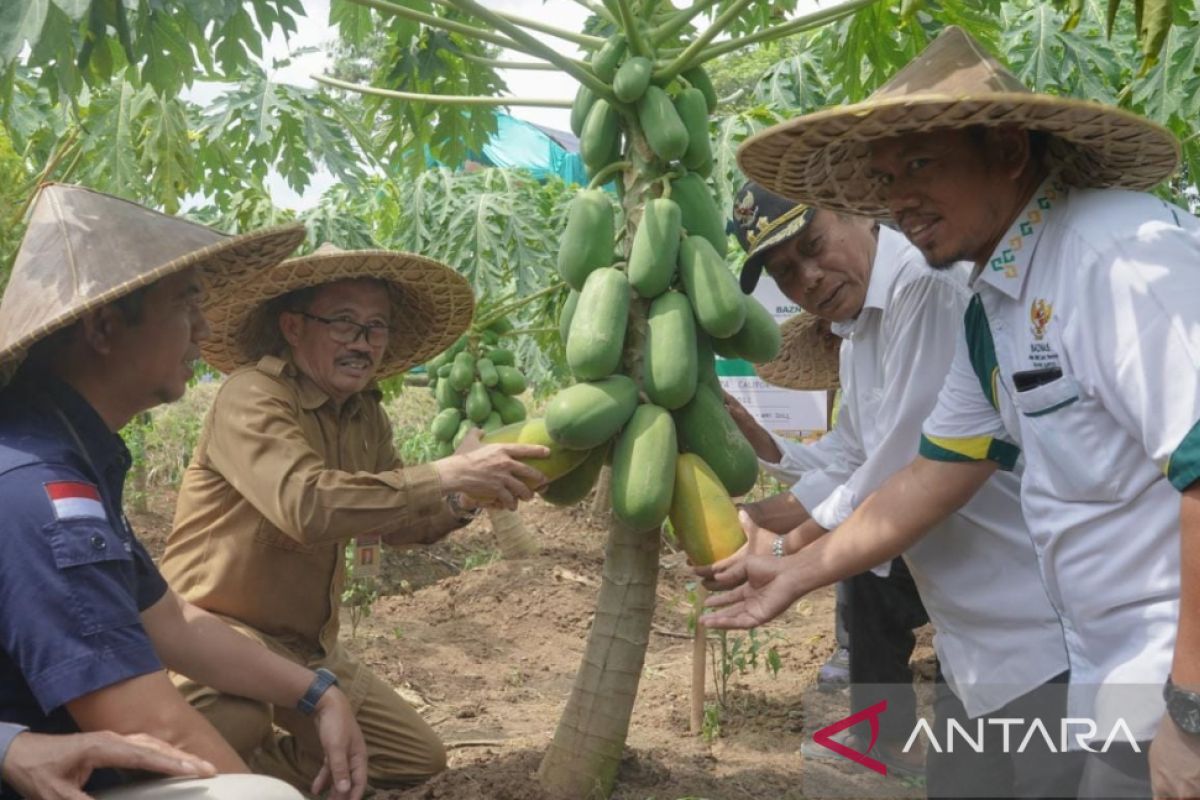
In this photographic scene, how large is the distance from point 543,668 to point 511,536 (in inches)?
63.0

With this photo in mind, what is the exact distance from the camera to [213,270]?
276 centimetres

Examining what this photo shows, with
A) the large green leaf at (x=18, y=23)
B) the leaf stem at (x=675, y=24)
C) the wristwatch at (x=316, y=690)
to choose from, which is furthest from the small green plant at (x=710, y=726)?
the large green leaf at (x=18, y=23)

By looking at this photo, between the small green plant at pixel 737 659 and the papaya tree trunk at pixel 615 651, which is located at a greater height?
the papaya tree trunk at pixel 615 651

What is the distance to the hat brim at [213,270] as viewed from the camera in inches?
87.3

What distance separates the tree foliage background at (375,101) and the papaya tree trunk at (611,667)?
4.62 ft

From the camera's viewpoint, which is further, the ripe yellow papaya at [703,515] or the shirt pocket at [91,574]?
the ripe yellow papaya at [703,515]

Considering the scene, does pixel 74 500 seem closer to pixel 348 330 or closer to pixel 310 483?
pixel 310 483

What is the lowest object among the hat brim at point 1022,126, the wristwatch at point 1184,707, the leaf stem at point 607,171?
the wristwatch at point 1184,707

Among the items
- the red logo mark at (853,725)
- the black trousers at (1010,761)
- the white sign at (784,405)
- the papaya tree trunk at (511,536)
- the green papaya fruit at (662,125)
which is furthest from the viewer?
the papaya tree trunk at (511,536)

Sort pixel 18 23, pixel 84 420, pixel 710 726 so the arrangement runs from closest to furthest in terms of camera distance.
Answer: pixel 18 23
pixel 84 420
pixel 710 726

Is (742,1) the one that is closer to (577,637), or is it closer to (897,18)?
(897,18)

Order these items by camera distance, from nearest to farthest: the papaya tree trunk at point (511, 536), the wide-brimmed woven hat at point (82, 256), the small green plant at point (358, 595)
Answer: the wide-brimmed woven hat at point (82, 256) → the small green plant at point (358, 595) → the papaya tree trunk at point (511, 536)

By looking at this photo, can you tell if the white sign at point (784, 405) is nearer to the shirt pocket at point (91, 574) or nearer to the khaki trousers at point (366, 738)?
the khaki trousers at point (366, 738)

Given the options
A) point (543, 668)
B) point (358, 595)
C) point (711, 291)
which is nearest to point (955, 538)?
point (711, 291)
